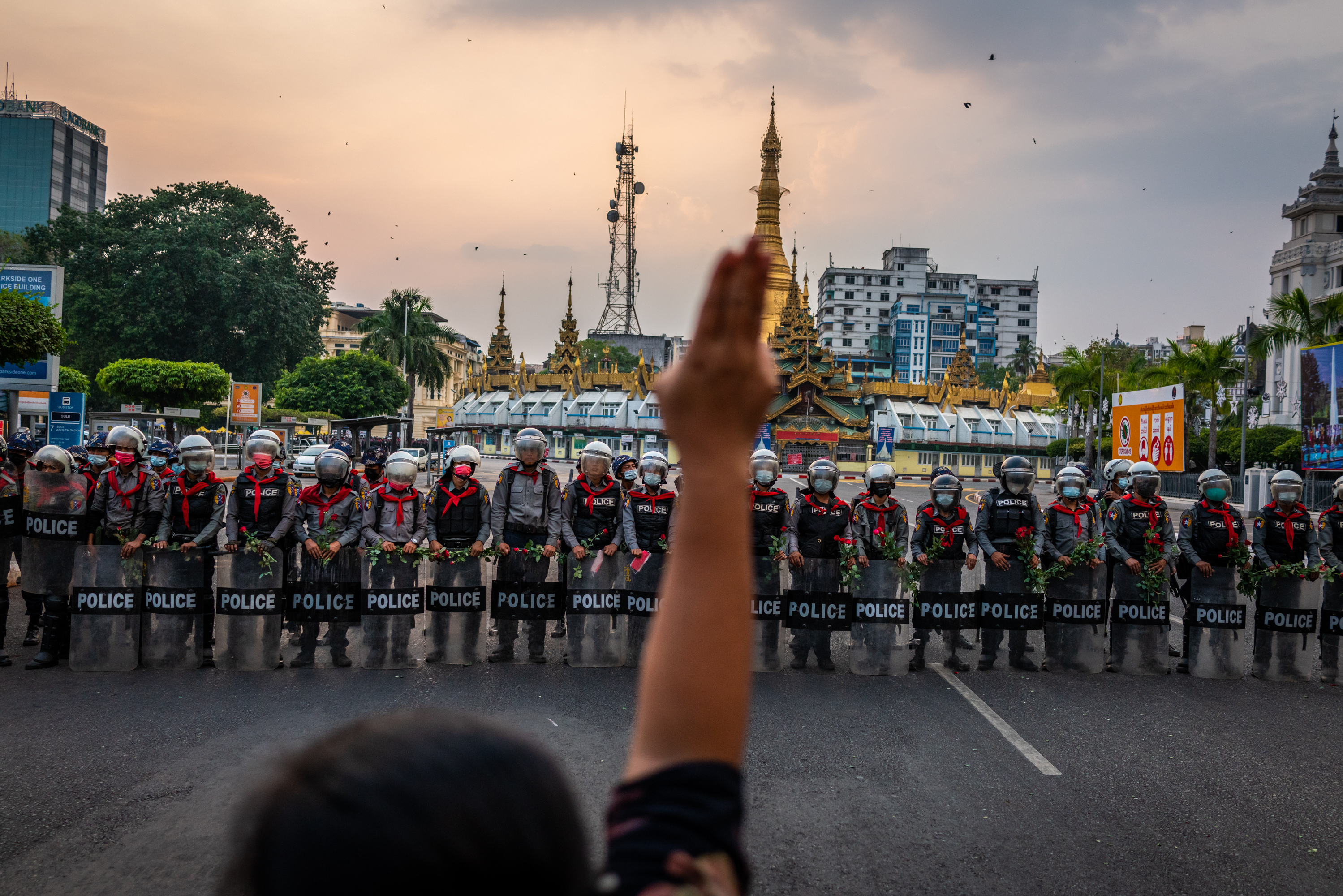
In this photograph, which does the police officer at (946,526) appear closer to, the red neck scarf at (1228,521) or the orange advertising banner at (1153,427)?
the red neck scarf at (1228,521)

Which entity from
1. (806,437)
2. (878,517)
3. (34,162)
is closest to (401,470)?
(878,517)

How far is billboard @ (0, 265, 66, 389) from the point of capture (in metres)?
21.6

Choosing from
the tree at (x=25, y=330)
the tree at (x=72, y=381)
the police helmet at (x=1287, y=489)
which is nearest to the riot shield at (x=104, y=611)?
the police helmet at (x=1287, y=489)

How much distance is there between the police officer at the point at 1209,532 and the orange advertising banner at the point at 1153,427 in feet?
56.0

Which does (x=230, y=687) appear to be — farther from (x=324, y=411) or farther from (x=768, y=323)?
(x=768, y=323)

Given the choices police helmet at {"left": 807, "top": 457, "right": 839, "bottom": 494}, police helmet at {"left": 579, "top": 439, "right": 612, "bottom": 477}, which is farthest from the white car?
police helmet at {"left": 807, "top": 457, "right": 839, "bottom": 494}

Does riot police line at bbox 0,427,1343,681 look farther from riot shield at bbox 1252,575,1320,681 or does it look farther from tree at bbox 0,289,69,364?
tree at bbox 0,289,69,364

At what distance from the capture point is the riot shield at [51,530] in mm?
8062

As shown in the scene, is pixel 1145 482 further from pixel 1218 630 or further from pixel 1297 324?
pixel 1297 324

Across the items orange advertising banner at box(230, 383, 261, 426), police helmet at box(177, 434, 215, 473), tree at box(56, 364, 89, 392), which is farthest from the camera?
tree at box(56, 364, 89, 392)

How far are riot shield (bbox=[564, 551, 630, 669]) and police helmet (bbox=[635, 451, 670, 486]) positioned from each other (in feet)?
3.78

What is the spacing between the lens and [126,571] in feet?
25.7

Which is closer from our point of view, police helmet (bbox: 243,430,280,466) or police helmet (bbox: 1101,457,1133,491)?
police helmet (bbox: 243,430,280,466)

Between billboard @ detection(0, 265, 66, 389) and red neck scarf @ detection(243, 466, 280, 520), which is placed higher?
billboard @ detection(0, 265, 66, 389)
